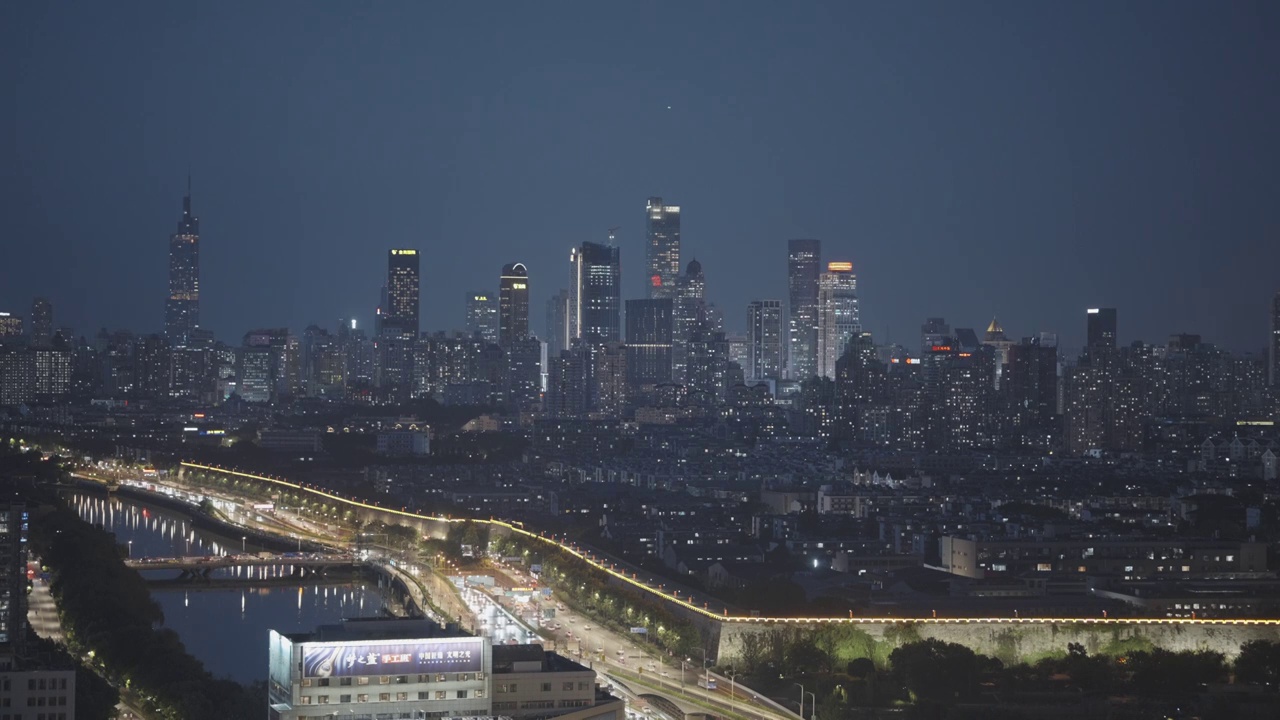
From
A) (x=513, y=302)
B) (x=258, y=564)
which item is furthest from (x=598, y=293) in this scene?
(x=258, y=564)

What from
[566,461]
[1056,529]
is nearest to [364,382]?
[566,461]

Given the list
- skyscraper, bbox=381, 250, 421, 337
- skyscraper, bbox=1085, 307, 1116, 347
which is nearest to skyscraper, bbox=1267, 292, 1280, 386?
skyscraper, bbox=1085, 307, 1116, 347

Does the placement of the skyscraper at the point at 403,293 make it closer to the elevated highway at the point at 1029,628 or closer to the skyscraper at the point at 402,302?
the skyscraper at the point at 402,302

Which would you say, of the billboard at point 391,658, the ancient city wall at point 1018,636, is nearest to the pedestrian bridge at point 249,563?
the ancient city wall at point 1018,636

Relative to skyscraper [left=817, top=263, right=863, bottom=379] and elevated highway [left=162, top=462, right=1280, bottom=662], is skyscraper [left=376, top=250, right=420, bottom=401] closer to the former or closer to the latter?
skyscraper [left=817, top=263, right=863, bottom=379]

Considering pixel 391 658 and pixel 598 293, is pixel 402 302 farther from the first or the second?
pixel 391 658

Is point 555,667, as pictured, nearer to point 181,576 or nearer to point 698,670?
point 698,670
